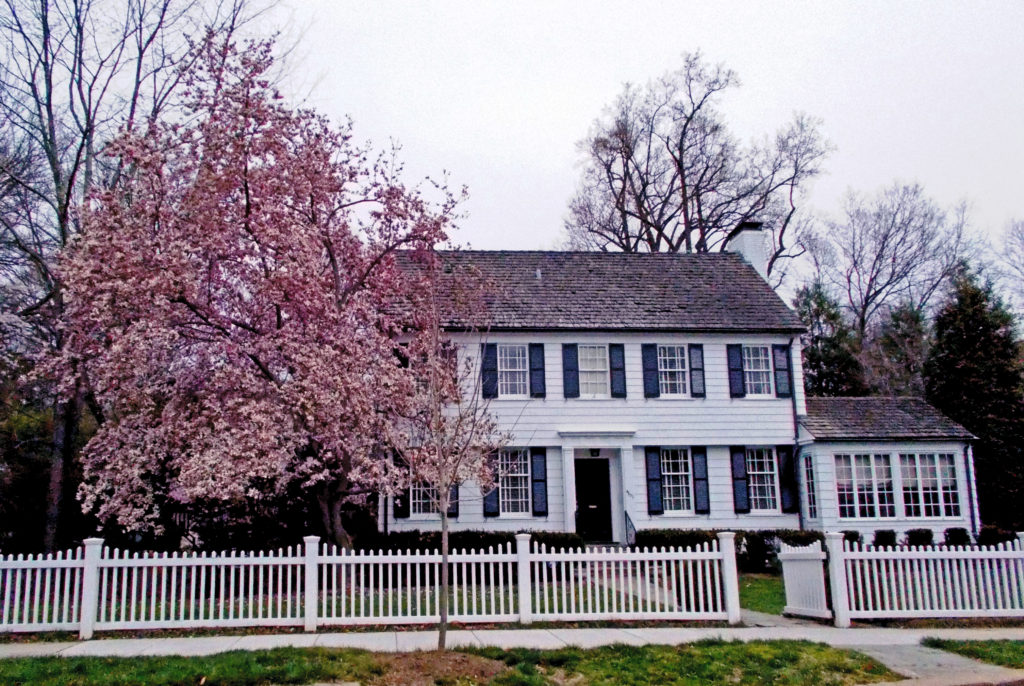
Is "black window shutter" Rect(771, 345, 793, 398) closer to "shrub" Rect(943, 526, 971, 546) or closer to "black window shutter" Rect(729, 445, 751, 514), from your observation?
"black window shutter" Rect(729, 445, 751, 514)

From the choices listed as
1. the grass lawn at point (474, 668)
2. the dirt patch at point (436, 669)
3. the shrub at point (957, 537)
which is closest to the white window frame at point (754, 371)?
the shrub at point (957, 537)

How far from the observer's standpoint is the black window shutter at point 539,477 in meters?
20.0

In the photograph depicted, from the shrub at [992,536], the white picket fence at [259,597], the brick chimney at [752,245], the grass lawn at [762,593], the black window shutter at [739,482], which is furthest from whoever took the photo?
the brick chimney at [752,245]

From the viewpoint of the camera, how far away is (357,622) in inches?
420

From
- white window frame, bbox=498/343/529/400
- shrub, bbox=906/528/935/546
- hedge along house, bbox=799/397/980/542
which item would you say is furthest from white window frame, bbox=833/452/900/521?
white window frame, bbox=498/343/529/400

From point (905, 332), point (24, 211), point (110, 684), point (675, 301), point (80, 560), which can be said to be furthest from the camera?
point (905, 332)

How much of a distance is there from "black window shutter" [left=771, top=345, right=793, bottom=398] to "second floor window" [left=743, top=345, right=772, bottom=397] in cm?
17

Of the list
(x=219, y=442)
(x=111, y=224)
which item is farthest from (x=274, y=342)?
(x=111, y=224)

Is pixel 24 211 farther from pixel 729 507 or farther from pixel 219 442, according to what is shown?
pixel 729 507

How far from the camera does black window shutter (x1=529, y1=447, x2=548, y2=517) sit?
20.0 meters

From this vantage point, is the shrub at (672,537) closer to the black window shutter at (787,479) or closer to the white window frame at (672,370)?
the black window shutter at (787,479)

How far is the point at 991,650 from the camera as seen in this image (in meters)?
9.36

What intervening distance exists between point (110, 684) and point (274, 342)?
763 cm

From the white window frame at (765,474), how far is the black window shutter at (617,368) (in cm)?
354
